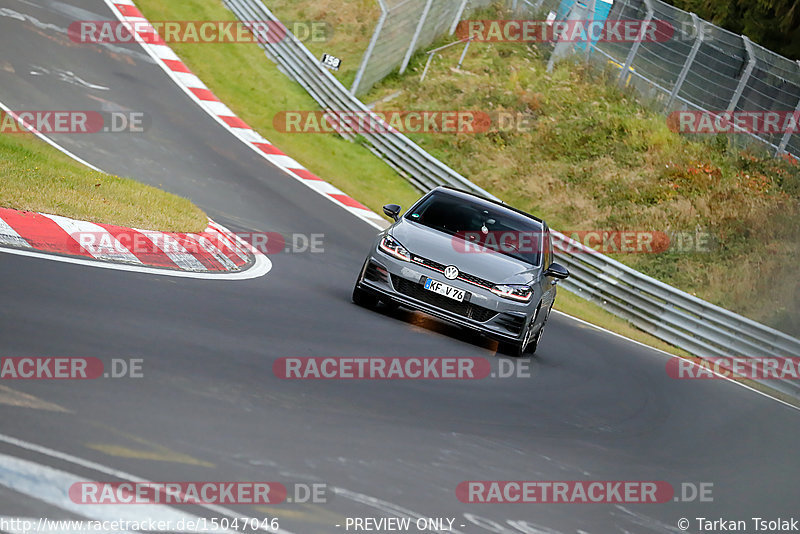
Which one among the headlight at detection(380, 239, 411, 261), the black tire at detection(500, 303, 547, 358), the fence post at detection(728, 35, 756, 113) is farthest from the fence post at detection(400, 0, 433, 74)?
the headlight at detection(380, 239, 411, 261)

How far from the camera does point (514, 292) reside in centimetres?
1067

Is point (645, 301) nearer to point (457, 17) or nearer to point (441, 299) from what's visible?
point (441, 299)

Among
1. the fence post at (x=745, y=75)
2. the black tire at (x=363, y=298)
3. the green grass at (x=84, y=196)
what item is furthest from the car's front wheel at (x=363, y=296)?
the fence post at (x=745, y=75)

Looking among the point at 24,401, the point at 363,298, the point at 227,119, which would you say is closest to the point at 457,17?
the point at 227,119

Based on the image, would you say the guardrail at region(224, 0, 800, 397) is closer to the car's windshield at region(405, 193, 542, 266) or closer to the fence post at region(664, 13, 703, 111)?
the car's windshield at region(405, 193, 542, 266)

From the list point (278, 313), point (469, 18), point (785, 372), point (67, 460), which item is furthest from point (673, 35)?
point (67, 460)

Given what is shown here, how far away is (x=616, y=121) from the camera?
27531mm

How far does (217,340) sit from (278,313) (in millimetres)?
1745

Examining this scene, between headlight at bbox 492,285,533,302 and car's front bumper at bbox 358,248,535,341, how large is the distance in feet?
0.19

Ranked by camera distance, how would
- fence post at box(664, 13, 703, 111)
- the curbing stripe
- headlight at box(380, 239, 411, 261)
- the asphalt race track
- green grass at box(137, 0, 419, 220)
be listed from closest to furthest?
the asphalt race track
headlight at box(380, 239, 411, 261)
the curbing stripe
green grass at box(137, 0, 419, 220)
fence post at box(664, 13, 703, 111)

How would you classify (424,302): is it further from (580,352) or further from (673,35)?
(673,35)

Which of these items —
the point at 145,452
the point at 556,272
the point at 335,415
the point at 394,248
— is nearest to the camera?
the point at 145,452

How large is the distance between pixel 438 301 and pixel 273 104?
16575mm

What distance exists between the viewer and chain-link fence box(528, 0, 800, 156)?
936 inches
